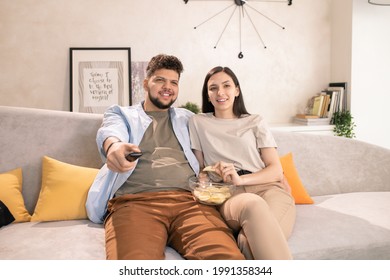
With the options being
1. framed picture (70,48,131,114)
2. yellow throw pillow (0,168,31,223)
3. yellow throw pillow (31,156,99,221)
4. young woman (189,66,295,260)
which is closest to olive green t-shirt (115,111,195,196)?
young woman (189,66,295,260)

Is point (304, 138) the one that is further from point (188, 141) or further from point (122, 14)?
point (122, 14)

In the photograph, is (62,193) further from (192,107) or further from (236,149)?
(192,107)

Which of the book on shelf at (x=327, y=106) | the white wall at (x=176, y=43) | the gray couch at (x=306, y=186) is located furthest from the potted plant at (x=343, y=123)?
the gray couch at (x=306, y=186)

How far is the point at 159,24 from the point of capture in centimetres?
327

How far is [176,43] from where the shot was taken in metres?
3.31

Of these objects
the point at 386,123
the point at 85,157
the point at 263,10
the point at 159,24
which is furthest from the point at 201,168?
the point at 386,123

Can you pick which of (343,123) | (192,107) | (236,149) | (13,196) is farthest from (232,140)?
(343,123)

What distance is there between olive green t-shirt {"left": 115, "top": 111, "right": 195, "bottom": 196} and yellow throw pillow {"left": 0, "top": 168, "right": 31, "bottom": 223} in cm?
46

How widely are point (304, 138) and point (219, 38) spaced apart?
1.52 meters

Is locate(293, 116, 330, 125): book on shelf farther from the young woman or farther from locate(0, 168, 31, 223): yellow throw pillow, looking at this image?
locate(0, 168, 31, 223): yellow throw pillow

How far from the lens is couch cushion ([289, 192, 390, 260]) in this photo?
1511 mm

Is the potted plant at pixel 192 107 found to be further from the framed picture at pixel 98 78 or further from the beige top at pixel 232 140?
the beige top at pixel 232 140

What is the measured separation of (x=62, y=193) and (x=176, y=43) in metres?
1.97

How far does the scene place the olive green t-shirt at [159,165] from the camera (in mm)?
1592
